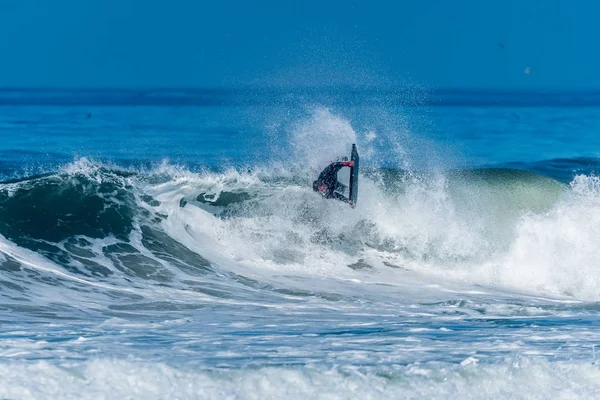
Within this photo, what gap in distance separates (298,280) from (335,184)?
2379mm

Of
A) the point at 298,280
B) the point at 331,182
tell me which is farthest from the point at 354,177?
the point at 298,280

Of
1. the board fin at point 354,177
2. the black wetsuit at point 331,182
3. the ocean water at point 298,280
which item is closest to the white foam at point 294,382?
the ocean water at point 298,280

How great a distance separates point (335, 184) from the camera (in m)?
15.2

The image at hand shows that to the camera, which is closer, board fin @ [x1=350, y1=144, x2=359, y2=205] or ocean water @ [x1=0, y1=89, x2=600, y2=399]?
ocean water @ [x1=0, y1=89, x2=600, y2=399]

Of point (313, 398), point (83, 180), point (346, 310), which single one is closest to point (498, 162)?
point (83, 180)

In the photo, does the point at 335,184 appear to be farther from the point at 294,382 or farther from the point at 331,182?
the point at 294,382

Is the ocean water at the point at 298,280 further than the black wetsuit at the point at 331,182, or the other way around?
the black wetsuit at the point at 331,182

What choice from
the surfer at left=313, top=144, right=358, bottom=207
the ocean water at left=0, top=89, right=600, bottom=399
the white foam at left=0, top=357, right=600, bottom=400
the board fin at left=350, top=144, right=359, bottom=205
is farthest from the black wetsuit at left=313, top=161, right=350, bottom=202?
the white foam at left=0, top=357, right=600, bottom=400

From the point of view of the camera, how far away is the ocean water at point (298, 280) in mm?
7863

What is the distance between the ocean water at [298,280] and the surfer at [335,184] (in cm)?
81

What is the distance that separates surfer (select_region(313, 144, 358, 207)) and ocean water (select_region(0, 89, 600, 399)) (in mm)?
807

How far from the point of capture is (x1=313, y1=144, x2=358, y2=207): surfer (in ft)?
48.3

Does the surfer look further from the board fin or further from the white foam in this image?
the white foam

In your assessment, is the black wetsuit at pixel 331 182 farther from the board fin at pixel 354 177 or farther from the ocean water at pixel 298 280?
the ocean water at pixel 298 280
